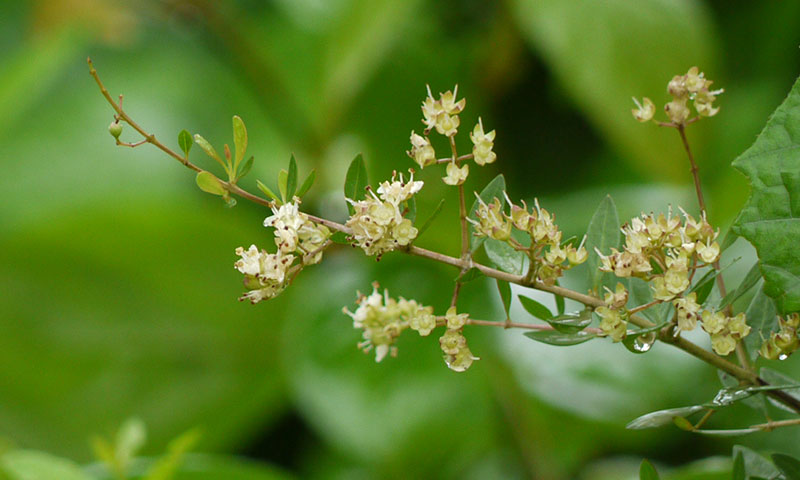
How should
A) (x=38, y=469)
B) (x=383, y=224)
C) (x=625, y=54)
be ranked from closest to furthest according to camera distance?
(x=383, y=224)
(x=38, y=469)
(x=625, y=54)

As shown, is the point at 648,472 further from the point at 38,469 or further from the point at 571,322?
the point at 38,469

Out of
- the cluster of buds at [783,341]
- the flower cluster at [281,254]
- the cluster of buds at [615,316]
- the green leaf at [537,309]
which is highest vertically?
the flower cluster at [281,254]

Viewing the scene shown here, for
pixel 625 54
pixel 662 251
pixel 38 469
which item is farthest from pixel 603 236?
pixel 625 54

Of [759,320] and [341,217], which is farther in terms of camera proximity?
[341,217]

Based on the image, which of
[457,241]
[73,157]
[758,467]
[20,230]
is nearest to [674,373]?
[457,241]

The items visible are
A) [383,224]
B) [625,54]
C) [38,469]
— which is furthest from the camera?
[625,54]

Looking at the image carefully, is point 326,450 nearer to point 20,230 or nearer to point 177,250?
point 177,250

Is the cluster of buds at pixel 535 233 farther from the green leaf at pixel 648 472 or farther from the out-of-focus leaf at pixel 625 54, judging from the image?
the out-of-focus leaf at pixel 625 54

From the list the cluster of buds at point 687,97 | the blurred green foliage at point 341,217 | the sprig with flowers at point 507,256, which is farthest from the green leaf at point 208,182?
the blurred green foliage at point 341,217
